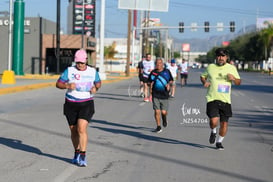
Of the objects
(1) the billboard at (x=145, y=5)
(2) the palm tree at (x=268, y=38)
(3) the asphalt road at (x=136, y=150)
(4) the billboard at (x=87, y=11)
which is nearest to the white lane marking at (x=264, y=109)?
(3) the asphalt road at (x=136, y=150)

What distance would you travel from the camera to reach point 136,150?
373 inches

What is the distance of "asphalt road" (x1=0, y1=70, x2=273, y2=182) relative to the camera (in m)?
7.37

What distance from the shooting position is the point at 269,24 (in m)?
102

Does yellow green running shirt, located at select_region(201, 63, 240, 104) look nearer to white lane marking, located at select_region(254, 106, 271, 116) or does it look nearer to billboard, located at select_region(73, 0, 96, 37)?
Result: white lane marking, located at select_region(254, 106, 271, 116)

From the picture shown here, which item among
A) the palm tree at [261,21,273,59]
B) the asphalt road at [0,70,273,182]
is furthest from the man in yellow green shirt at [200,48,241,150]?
the palm tree at [261,21,273,59]

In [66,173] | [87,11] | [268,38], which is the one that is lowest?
[66,173]

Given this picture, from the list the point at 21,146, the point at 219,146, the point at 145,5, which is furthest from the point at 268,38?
the point at 21,146

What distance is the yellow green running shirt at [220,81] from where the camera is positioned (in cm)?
920

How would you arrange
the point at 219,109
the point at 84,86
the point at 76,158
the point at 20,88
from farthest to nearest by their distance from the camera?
the point at 20,88
the point at 219,109
the point at 76,158
the point at 84,86

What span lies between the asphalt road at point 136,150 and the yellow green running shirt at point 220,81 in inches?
37.8

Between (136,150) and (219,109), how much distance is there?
5.23 ft

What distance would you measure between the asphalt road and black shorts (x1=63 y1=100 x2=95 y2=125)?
0.70 meters

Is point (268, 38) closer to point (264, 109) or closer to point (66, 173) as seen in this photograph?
point (264, 109)

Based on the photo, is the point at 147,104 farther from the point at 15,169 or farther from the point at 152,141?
the point at 15,169
